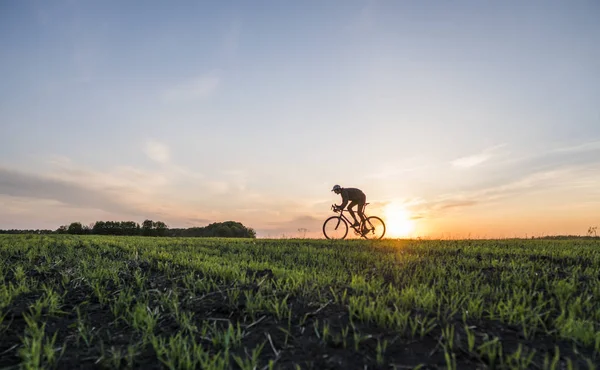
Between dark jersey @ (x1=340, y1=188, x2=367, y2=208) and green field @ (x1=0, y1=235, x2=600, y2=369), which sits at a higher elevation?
dark jersey @ (x1=340, y1=188, x2=367, y2=208)

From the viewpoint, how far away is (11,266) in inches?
317

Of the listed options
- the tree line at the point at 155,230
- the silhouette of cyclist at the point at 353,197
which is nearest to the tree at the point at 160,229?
the tree line at the point at 155,230

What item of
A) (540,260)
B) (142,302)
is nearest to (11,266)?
(142,302)

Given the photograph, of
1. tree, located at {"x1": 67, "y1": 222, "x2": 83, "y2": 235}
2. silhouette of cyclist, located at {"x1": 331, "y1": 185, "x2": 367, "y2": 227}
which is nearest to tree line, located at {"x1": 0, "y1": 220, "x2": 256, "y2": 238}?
tree, located at {"x1": 67, "y1": 222, "x2": 83, "y2": 235}

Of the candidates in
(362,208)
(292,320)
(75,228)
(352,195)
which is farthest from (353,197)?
(75,228)

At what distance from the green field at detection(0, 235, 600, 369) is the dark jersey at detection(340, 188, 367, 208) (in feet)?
39.5

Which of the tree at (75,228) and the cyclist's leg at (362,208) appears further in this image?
the tree at (75,228)

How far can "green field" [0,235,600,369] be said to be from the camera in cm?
374

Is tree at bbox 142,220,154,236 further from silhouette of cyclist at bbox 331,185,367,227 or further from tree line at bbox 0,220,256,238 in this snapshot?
silhouette of cyclist at bbox 331,185,367,227

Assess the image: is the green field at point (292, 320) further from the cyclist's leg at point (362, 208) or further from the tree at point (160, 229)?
the tree at point (160, 229)

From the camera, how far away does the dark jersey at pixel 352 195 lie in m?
19.5

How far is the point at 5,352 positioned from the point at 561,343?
5452 mm

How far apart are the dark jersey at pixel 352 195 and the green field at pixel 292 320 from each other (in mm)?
12053

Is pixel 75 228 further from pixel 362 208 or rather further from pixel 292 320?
pixel 292 320
